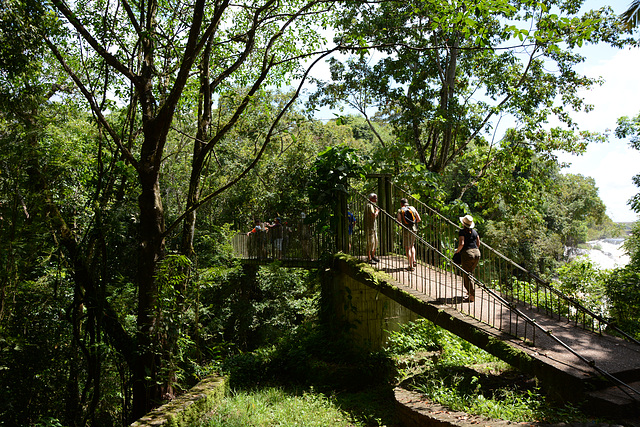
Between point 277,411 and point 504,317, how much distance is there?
3.82 m

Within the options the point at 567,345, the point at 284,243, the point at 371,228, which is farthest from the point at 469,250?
the point at 284,243

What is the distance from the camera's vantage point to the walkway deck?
4953mm

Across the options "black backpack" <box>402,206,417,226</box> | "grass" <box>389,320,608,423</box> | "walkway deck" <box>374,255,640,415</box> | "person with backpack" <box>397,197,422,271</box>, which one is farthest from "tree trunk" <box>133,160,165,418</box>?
"black backpack" <box>402,206,417,226</box>

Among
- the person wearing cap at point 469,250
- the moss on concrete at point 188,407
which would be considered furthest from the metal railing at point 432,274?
the moss on concrete at point 188,407

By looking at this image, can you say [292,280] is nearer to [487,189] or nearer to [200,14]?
[487,189]

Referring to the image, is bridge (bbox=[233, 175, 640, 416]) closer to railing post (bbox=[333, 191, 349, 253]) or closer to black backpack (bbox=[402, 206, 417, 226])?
railing post (bbox=[333, 191, 349, 253])

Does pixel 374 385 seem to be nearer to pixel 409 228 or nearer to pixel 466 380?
pixel 466 380

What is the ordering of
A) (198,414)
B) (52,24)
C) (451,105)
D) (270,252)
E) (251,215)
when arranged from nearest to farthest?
(198,414)
(52,24)
(451,105)
(270,252)
(251,215)

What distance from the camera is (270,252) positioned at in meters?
16.1

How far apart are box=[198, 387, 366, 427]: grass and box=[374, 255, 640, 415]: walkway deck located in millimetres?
2385

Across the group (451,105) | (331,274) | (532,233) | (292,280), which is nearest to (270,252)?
(292,280)

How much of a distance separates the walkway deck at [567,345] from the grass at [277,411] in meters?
2.39

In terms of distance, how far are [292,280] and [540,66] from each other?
1145 cm

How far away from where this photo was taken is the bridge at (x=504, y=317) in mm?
5109
